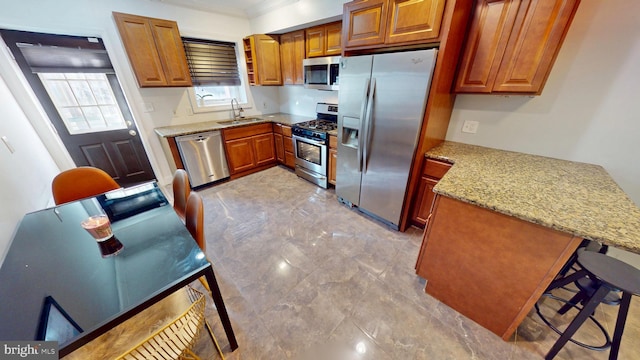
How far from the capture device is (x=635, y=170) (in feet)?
4.69

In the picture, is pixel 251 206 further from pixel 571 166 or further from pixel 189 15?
pixel 571 166

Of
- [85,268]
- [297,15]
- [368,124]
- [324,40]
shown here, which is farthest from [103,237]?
[297,15]

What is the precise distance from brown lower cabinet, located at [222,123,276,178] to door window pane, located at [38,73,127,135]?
4.72 ft

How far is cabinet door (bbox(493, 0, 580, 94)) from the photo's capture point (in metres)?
1.30

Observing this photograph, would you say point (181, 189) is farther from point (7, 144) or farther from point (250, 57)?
point (250, 57)

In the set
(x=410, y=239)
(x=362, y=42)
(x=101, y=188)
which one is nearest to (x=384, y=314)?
(x=410, y=239)

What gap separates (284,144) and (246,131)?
651mm

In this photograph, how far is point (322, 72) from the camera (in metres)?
2.77

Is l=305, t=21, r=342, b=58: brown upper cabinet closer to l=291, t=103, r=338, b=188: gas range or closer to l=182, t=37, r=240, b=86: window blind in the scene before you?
l=291, t=103, r=338, b=188: gas range

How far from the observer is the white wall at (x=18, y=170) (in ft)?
4.03

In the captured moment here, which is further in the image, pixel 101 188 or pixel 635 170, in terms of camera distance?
pixel 101 188

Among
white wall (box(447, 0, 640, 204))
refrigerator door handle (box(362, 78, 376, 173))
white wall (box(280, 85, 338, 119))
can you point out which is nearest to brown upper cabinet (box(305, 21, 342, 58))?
white wall (box(280, 85, 338, 119))

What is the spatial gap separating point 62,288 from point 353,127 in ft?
7.21

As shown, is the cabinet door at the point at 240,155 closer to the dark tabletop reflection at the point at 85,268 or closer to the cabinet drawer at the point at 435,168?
the dark tabletop reflection at the point at 85,268
